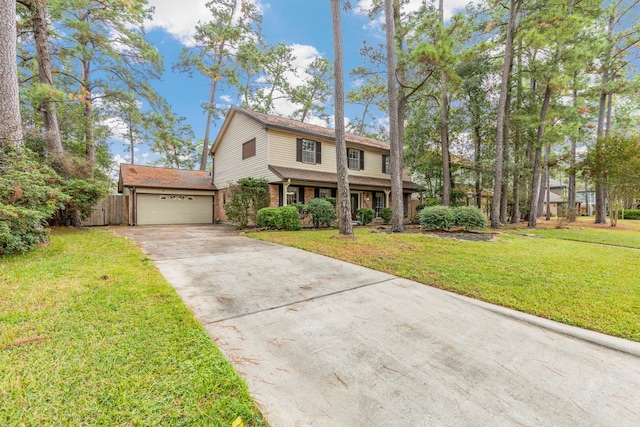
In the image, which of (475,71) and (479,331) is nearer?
(479,331)

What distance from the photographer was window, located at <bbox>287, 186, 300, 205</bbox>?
1368 cm

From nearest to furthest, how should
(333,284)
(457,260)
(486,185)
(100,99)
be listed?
1. (333,284)
2. (457,260)
3. (100,99)
4. (486,185)

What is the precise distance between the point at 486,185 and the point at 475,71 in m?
6.30

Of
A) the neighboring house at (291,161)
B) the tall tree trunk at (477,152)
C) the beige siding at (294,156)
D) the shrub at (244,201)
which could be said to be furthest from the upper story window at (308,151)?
the tall tree trunk at (477,152)

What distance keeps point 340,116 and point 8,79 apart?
8.44 meters

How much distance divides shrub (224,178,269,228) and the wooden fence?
777 cm

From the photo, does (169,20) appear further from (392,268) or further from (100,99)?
(392,268)

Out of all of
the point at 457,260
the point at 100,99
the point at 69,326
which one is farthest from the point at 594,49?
the point at 100,99

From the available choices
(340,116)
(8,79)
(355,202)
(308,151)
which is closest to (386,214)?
(355,202)

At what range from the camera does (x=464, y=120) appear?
15.1m

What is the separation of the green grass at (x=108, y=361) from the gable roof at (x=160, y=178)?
1324 cm

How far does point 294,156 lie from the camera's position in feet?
45.3

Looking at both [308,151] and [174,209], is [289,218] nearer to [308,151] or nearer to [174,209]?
[308,151]

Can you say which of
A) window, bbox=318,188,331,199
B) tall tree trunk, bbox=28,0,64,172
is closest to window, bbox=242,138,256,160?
window, bbox=318,188,331,199
